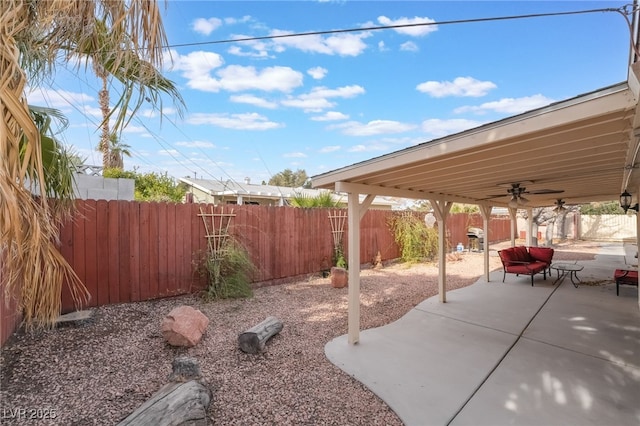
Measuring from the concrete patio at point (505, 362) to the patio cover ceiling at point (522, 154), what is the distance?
2.09 m

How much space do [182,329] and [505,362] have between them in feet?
12.7

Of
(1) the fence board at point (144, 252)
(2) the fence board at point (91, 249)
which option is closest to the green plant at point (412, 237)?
(1) the fence board at point (144, 252)

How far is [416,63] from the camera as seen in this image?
10484 mm

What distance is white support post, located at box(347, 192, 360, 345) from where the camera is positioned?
3.98 metres

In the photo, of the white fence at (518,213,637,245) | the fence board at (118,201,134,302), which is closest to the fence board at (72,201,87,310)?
the fence board at (118,201,134,302)

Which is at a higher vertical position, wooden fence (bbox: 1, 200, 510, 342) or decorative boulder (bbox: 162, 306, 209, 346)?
wooden fence (bbox: 1, 200, 510, 342)

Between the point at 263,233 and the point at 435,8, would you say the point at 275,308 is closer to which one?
the point at 263,233

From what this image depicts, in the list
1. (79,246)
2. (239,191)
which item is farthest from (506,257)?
(239,191)

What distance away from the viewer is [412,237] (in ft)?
35.8

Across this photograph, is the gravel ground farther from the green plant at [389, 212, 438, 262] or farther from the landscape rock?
the green plant at [389, 212, 438, 262]

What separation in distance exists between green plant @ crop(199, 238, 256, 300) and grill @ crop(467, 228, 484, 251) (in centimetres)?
1191

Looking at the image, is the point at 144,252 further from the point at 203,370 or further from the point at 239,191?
the point at 239,191

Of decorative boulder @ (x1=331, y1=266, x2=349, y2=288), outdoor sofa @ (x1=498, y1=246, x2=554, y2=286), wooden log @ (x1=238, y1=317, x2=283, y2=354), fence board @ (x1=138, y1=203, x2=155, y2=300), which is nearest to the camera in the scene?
wooden log @ (x1=238, y1=317, x2=283, y2=354)

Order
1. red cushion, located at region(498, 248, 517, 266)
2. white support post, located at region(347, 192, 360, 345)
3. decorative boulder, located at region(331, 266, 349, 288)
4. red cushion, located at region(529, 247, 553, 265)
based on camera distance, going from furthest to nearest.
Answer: red cushion, located at region(529, 247, 553, 265), red cushion, located at region(498, 248, 517, 266), decorative boulder, located at region(331, 266, 349, 288), white support post, located at region(347, 192, 360, 345)
